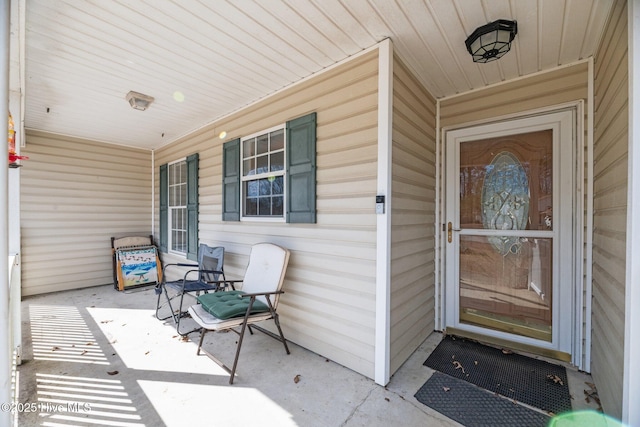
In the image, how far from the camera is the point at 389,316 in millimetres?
2293

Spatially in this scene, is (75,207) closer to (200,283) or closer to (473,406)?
(200,283)

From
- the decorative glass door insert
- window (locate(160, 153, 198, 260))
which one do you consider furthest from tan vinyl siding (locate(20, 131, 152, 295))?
the decorative glass door insert

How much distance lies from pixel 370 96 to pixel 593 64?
1886 millimetres

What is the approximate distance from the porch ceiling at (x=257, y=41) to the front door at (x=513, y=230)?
2.08 feet

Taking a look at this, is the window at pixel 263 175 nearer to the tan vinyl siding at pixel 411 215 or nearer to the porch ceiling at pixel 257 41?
the porch ceiling at pixel 257 41

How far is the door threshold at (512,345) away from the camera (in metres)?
2.57

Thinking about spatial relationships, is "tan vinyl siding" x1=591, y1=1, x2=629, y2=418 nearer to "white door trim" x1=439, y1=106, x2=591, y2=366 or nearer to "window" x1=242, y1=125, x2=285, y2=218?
"white door trim" x1=439, y1=106, x2=591, y2=366

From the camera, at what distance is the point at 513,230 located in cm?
285

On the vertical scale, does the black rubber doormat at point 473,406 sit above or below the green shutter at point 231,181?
below

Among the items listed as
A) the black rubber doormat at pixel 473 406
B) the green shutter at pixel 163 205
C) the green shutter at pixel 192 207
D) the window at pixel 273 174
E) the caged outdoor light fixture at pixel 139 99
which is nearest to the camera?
the black rubber doormat at pixel 473 406

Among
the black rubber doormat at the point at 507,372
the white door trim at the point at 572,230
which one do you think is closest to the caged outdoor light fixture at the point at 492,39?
the white door trim at the point at 572,230

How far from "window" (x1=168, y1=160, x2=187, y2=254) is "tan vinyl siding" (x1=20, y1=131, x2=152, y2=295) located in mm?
867

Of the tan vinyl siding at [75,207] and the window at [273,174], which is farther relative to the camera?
the tan vinyl siding at [75,207]

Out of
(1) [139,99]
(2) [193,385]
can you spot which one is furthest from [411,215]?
(1) [139,99]
